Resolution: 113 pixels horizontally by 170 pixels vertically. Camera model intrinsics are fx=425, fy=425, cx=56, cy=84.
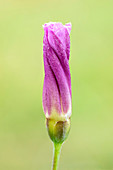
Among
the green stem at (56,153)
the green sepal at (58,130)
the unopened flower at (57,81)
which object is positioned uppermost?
the unopened flower at (57,81)

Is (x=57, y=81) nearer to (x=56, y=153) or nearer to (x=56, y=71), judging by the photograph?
(x=56, y=71)

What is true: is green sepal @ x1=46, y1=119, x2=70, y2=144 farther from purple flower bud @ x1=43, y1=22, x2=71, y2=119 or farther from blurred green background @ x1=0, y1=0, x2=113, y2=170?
blurred green background @ x1=0, y1=0, x2=113, y2=170

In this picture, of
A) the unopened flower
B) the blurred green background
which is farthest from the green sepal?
the blurred green background
